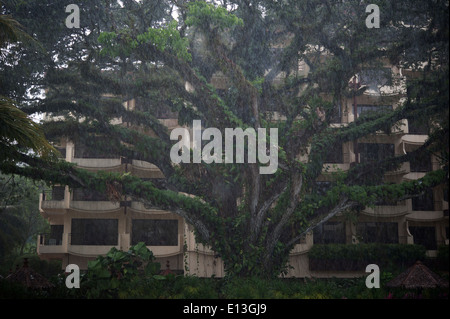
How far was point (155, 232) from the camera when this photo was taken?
86.2 ft

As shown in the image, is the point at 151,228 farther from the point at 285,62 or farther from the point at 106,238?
the point at 285,62

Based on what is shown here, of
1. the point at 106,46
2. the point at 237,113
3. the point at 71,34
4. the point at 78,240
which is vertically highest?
the point at 71,34

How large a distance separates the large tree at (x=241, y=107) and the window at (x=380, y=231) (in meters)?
9.11

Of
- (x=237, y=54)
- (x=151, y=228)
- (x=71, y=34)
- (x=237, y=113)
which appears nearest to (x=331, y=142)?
(x=237, y=113)

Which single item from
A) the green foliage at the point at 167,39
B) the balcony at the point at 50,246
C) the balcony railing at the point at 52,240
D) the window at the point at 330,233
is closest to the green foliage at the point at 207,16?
the green foliage at the point at 167,39

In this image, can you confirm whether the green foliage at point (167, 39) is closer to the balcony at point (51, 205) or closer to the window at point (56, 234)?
the balcony at point (51, 205)

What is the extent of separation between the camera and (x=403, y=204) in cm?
2459

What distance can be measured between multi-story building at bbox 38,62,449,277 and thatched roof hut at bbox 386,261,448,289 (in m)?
13.6

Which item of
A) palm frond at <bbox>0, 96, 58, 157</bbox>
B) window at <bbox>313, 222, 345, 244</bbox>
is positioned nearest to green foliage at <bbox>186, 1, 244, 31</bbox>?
palm frond at <bbox>0, 96, 58, 157</bbox>

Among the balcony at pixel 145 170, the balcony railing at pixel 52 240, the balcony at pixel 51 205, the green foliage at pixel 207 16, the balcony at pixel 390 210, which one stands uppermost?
the green foliage at pixel 207 16

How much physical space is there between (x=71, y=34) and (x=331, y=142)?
11.1 meters

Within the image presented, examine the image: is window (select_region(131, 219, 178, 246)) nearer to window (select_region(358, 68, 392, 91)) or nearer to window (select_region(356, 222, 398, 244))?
window (select_region(356, 222, 398, 244))

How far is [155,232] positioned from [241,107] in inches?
526

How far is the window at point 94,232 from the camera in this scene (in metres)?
25.9
